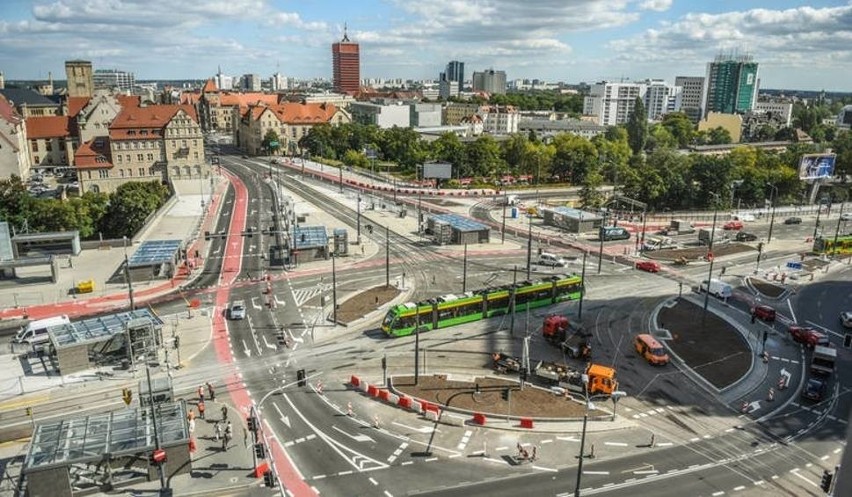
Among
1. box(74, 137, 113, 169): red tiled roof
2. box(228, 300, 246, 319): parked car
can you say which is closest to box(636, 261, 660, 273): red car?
box(228, 300, 246, 319): parked car

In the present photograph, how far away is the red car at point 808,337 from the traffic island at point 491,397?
2441 cm

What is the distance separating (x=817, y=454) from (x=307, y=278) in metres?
51.2

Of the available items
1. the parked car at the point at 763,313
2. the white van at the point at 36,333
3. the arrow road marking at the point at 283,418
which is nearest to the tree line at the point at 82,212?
the white van at the point at 36,333

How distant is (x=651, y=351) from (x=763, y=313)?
17.9 meters

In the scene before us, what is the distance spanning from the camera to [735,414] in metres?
41.0

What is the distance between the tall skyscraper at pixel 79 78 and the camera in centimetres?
16275

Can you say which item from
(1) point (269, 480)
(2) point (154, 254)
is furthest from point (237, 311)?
(1) point (269, 480)

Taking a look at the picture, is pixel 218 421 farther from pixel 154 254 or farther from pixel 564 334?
pixel 154 254

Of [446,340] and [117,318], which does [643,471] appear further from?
[117,318]

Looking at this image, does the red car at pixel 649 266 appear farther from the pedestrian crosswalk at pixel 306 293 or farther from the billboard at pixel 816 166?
the billboard at pixel 816 166

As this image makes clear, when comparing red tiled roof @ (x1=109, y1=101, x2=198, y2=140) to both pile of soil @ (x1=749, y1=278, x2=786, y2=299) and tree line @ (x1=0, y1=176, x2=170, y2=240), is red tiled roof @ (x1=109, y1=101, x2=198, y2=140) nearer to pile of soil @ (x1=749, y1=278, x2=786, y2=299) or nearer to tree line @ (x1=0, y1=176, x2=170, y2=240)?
tree line @ (x1=0, y1=176, x2=170, y2=240)

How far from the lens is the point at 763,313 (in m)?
58.0

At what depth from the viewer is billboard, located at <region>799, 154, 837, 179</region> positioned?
11181 cm

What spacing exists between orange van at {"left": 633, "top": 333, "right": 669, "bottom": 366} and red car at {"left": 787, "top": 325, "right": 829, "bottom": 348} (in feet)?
44.8
